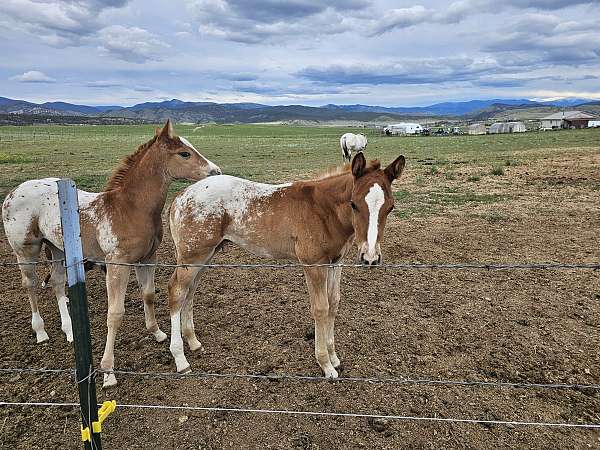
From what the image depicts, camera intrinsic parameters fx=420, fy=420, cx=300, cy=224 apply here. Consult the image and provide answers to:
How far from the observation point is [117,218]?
4.64 meters

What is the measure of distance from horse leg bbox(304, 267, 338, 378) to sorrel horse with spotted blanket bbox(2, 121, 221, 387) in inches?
73.5

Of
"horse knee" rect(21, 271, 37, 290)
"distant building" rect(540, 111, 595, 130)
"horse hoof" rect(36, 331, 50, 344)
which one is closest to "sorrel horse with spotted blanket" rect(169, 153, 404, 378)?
"horse hoof" rect(36, 331, 50, 344)

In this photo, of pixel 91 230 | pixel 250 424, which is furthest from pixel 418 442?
pixel 91 230

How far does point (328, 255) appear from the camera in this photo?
4645mm

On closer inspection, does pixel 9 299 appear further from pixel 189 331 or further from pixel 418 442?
pixel 418 442

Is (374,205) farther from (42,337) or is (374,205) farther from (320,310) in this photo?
(42,337)

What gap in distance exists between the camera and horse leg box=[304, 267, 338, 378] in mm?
4551

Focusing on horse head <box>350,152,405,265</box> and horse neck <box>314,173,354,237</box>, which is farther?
horse neck <box>314,173,354,237</box>

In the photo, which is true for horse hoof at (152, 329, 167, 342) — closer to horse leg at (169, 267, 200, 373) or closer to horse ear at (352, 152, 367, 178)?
horse leg at (169, 267, 200, 373)

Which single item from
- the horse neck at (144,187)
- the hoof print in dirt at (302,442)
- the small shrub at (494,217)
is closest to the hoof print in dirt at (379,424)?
the hoof print in dirt at (302,442)

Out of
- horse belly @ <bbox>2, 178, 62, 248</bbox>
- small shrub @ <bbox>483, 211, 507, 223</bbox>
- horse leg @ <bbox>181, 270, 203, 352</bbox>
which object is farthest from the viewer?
small shrub @ <bbox>483, 211, 507, 223</bbox>

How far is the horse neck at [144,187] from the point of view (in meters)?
4.75

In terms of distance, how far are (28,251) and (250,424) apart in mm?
3581

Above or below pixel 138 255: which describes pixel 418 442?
below
